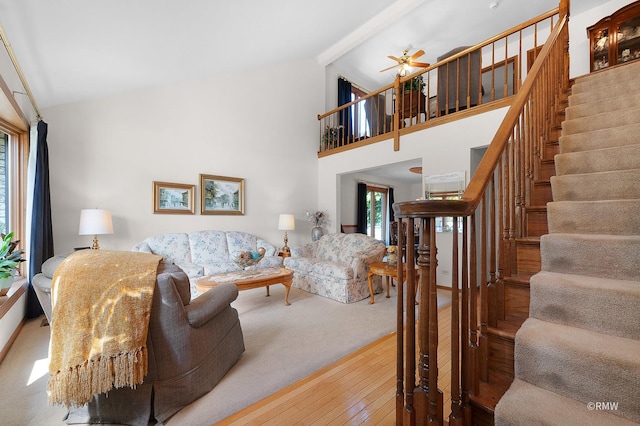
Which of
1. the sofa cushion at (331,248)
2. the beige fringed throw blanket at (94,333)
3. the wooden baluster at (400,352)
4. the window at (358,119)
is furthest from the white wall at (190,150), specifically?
the wooden baluster at (400,352)

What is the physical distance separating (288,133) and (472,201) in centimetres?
519

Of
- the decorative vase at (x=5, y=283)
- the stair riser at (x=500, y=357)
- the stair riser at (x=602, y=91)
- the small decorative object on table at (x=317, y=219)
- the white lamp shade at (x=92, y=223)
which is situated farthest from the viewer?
the small decorative object on table at (x=317, y=219)

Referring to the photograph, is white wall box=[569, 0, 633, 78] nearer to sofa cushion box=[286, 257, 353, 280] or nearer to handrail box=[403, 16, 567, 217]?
handrail box=[403, 16, 567, 217]

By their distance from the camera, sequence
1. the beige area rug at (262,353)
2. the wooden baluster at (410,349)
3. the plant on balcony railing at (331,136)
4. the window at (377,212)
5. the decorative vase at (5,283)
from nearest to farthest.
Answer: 1. the wooden baluster at (410,349)
2. the beige area rug at (262,353)
3. the decorative vase at (5,283)
4. the plant on balcony railing at (331,136)
5. the window at (377,212)

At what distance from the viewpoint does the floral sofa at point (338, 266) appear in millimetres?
3568

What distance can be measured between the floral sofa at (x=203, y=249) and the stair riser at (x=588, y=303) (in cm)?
345

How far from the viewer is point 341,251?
429cm

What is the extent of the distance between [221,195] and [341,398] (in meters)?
3.92

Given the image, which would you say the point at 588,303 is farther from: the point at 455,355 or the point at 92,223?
the point at 92,223

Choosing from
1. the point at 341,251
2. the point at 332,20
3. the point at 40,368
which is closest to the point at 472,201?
the point at 40,368

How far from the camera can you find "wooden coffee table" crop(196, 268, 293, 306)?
293 centimetres

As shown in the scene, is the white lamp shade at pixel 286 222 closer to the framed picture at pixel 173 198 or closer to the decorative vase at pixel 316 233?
the decorative vase at pixel 316 233

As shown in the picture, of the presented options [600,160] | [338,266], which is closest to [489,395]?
[600,160]

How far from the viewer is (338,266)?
3684 millimetres
